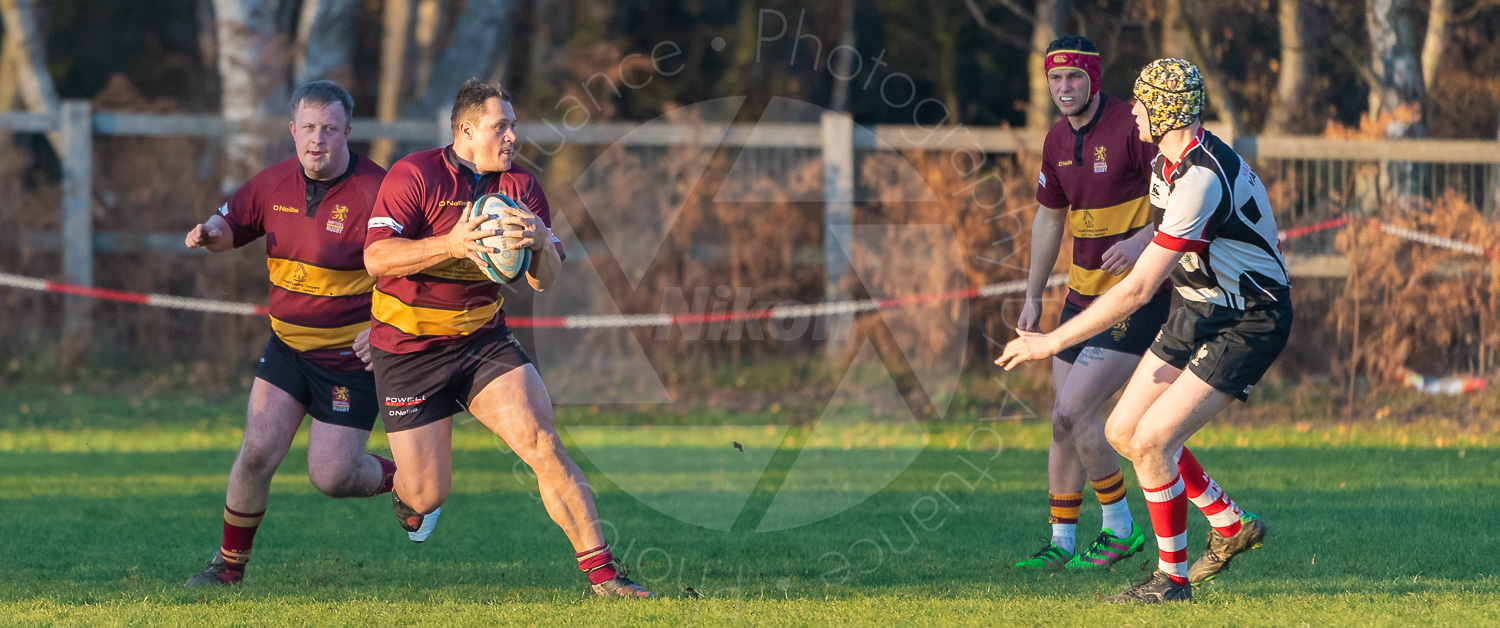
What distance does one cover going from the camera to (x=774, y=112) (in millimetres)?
20797

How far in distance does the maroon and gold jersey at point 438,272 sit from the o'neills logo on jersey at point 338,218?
1.84 ft

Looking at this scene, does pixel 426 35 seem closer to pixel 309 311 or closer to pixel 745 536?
pixel 745 536

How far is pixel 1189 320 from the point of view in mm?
5289

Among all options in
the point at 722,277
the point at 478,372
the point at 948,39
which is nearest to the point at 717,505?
the point at 478,372

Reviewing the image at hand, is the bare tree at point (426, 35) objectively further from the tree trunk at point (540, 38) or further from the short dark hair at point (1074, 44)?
the short dark hair at point (1074, 44)

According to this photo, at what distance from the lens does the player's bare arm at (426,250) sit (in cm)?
482

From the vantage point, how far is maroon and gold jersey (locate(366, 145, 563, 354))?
207 inches

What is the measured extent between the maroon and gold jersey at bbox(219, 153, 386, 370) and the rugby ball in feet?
3.96

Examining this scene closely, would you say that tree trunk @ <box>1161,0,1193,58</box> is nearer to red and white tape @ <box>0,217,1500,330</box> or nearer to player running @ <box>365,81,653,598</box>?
red and white tape @ <box>0,217,1500,330</box>

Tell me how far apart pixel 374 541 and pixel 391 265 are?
2.38 meters

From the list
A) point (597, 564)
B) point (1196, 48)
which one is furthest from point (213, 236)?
point (1196, 48)

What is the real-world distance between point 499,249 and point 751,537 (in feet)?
8.92

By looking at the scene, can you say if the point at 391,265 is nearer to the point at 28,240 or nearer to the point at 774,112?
the point at 28,240

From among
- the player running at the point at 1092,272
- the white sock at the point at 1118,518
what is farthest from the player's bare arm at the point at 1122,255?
the white sock at the point at 1118,518
